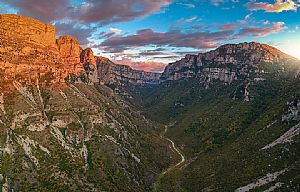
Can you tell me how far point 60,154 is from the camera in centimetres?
18700

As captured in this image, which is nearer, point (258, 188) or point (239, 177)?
point (258, 188)

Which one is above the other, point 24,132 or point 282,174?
point 24,132

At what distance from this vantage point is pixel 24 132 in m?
188

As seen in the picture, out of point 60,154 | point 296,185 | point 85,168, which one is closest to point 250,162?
point 296,185

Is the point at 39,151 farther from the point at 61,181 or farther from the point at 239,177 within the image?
the point at 239,177

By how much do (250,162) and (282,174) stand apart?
28.8 metres

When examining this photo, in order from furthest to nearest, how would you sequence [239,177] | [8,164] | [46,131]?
1. [46,131]
2. [239,177]
3. [8,164]

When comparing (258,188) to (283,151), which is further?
(283,151)

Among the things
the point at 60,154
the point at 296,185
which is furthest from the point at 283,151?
the point at 60,154

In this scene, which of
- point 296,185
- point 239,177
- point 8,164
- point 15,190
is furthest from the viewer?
point 239,177

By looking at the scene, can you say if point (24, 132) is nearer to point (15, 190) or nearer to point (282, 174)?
point (15, 190)

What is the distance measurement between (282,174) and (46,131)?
399 ft

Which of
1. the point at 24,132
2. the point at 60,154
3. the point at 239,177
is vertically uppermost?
the point at 24,132

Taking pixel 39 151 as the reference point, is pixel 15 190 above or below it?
below
